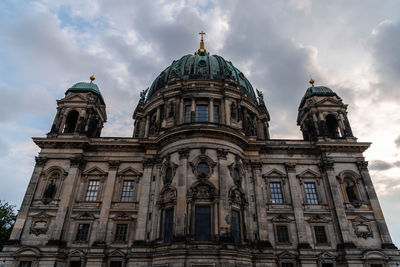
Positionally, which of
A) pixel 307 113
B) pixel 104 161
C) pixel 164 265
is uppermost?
pixel 307 113

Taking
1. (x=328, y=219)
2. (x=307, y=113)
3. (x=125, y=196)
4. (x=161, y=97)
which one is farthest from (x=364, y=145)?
(x=125, y=196)

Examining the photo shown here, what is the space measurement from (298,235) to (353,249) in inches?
197

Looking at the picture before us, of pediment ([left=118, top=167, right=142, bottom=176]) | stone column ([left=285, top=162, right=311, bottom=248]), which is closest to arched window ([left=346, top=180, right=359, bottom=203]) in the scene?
stone column ([left=285, top=162, right=311, bottom=248])

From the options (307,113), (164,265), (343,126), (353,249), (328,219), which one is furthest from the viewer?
(307,113)

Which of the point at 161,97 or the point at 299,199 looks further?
the point at 161,97

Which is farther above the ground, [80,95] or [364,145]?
[80,95]

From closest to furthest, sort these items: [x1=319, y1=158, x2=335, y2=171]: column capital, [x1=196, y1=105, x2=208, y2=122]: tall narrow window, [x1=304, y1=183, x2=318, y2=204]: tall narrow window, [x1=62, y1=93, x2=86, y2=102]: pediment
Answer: [x1=304, y1=183, x2=318, y2=204]: tall narrow window, [x1=319, y1=158, x2=335, y2=171]: column capital, [x1=196, y1=105, x2=208, y2=122]: tall narrow window, [x1=62, y1=93, x2=86, y2=102]: pediment

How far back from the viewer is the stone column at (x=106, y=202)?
25686mm

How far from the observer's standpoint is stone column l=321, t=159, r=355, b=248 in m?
25.2

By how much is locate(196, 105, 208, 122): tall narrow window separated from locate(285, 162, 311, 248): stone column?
11146 millimetres

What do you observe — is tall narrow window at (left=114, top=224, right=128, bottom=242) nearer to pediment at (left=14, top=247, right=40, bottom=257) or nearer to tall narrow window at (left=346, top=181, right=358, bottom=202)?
pediment at (left=14, top=247, right=40, bottom=257)

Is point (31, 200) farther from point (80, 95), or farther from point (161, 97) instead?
point (161, 97)

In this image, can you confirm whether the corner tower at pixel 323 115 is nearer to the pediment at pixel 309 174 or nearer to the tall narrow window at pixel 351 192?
the pediment at pixel 309 174

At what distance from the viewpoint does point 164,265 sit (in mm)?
22125
